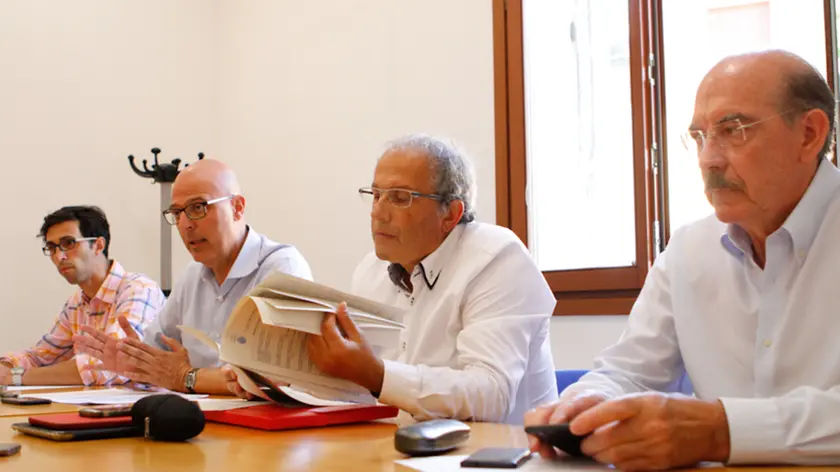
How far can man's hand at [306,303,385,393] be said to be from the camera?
5.41 feet

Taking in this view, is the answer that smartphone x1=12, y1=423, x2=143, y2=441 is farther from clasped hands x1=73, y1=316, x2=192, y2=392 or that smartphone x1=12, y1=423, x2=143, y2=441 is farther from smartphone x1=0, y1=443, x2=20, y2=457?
clasped hands x1=73, y1=316, x2=192, y2=392

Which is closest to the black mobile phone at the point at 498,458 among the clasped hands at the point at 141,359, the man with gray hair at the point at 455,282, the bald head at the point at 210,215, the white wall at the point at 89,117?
the man with gray hair at the point at 455,282

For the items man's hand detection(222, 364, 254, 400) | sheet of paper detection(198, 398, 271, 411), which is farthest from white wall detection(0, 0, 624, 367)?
sheet of paper detection(198, 398, 271, 411)

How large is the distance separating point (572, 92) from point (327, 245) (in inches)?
60.2

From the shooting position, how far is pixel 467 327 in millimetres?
2055

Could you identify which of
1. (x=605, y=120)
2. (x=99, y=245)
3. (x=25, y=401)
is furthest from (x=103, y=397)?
(x=605, y=120)

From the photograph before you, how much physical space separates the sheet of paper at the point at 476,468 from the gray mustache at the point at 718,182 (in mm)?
655

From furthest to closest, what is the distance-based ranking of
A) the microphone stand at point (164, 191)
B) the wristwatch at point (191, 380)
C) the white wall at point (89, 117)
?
the microphone stand at point (164, 191) < the white wall at point (89, 117) < the wristwatch at point (191, 380)

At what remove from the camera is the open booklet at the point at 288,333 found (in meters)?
1.56

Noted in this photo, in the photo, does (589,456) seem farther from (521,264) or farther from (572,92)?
(572,92)

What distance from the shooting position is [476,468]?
3.52 ft

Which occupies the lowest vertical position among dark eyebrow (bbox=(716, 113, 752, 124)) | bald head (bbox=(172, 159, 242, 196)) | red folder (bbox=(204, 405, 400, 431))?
red folder (bbox=(204, 405, 400, 431))

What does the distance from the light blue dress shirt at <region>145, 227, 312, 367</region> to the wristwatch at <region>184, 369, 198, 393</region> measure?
1.65ft

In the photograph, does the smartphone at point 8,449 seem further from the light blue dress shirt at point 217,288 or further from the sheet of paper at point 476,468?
the light blue dress shirt at point 217,288
